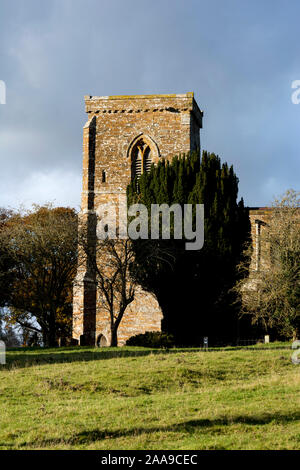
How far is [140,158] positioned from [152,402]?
20.1 meters

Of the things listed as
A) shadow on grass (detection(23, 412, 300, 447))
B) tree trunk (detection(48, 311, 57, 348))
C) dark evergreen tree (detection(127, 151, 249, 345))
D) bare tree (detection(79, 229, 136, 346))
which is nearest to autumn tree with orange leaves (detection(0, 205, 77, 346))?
tree trunk (detection(48, 311, 57, 348))

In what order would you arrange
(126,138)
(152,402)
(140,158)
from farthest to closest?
(126,138) → (140,158) → (152,402)

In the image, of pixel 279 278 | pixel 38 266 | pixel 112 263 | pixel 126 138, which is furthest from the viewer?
pixel 126 138

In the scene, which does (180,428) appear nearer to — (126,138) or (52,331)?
(52,331)

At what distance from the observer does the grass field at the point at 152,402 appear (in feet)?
28.5

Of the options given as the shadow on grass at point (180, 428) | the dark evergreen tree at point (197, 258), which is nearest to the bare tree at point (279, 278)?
the dark evergreen tree at point (197, 258)

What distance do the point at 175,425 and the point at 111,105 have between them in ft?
77.1

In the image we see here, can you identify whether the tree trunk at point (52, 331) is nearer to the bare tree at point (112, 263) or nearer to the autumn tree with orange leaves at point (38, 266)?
the autumn tree with orange leaves at point (38, 266)

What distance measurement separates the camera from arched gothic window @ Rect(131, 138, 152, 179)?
29.9 meters

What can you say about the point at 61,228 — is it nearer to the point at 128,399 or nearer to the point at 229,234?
the point at 229,234

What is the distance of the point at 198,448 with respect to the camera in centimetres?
816

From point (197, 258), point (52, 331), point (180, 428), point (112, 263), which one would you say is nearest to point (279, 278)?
point (197, 258)

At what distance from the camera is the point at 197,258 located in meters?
24.8

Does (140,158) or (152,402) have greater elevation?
(140,158)
